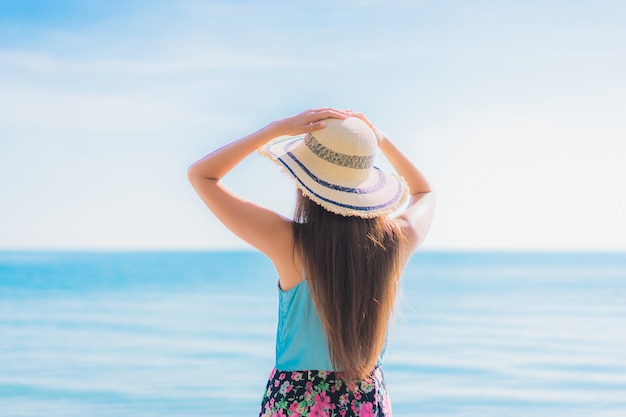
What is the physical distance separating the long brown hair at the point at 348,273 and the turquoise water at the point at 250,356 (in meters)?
0.14

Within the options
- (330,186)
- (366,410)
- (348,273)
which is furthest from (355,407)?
(330,186)

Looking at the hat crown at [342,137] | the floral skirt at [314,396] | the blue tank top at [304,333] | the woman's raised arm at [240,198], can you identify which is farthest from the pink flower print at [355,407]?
the hat crown at [342,137]

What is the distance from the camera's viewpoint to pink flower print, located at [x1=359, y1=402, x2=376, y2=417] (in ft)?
6.64

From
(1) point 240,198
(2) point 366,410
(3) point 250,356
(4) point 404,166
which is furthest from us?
(3) point 250,356

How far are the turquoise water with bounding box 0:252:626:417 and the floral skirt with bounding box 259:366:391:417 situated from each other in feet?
0.68

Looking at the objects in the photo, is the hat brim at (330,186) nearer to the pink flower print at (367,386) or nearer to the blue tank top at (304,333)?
the blue tank top at (304,333)

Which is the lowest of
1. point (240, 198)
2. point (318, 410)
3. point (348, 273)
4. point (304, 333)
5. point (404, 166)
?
point (318, 410)

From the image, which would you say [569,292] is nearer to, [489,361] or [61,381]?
[489,361]

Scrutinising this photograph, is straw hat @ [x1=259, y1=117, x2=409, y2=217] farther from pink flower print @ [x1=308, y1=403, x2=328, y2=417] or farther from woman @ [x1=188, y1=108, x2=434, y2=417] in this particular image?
pink flower print @ [x1=308, y1=403, x2=328, y2=417]

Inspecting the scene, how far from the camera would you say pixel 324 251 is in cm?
194

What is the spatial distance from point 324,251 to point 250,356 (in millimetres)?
8546

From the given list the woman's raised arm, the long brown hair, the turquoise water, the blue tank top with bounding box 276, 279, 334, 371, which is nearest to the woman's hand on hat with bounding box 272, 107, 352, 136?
the woman's raised arm

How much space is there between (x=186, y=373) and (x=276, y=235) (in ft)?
23.3

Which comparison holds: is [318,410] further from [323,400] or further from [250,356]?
[250,356]
